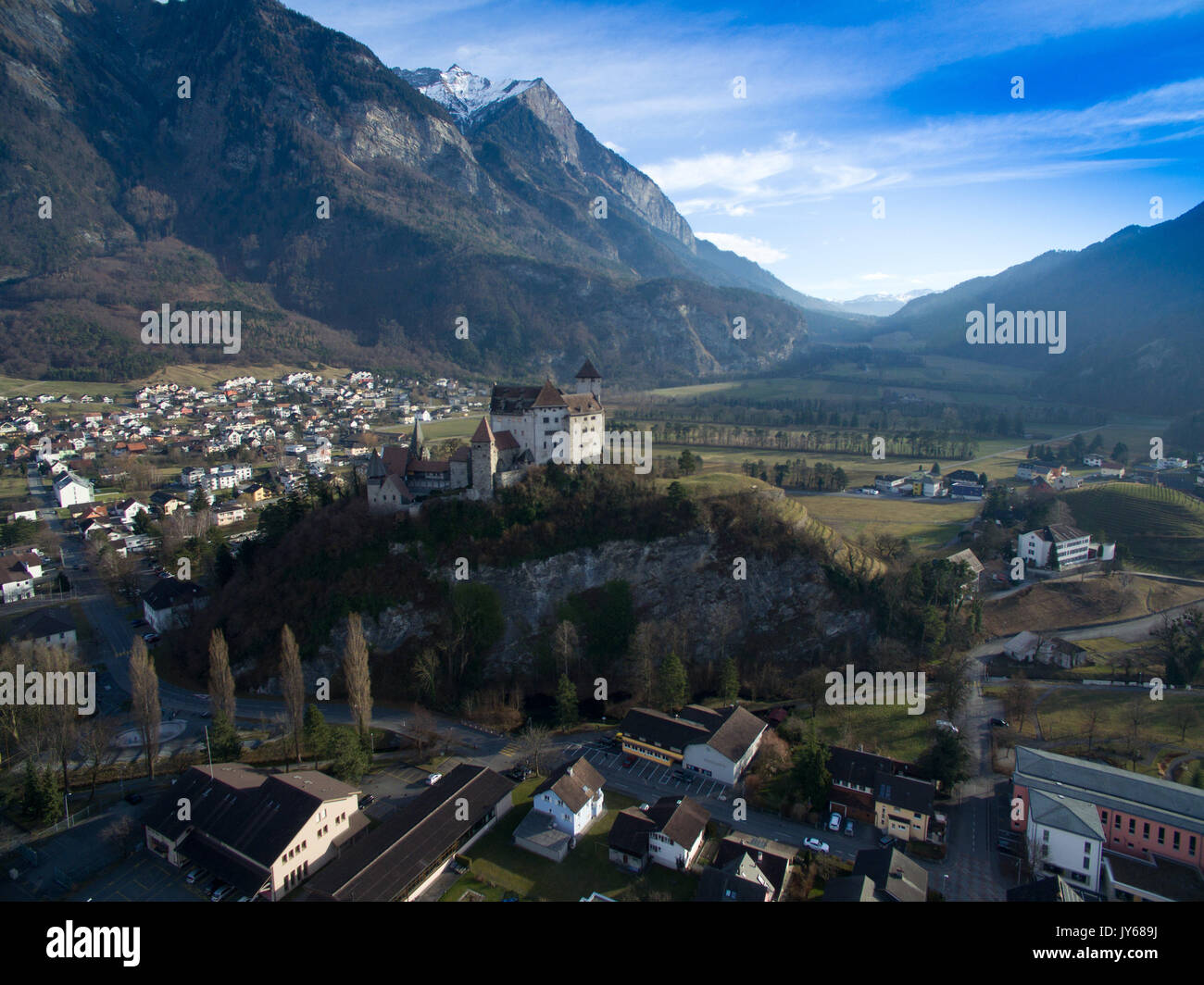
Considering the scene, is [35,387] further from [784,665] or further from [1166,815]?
[1166,815]

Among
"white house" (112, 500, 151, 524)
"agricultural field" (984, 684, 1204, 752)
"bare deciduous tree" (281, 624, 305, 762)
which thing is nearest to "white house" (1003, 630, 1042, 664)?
"agricultural field" (984, 684, 1204, 752)

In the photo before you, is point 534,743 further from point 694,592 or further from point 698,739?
point 694,592

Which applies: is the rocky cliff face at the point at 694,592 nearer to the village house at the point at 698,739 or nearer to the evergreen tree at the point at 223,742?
the village house at the point at 698,739

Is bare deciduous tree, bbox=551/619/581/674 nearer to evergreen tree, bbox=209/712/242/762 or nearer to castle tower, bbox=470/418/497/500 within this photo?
castle tower, bbox=470/418/497/500

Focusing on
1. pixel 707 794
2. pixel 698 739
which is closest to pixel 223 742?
pixel 698 739
